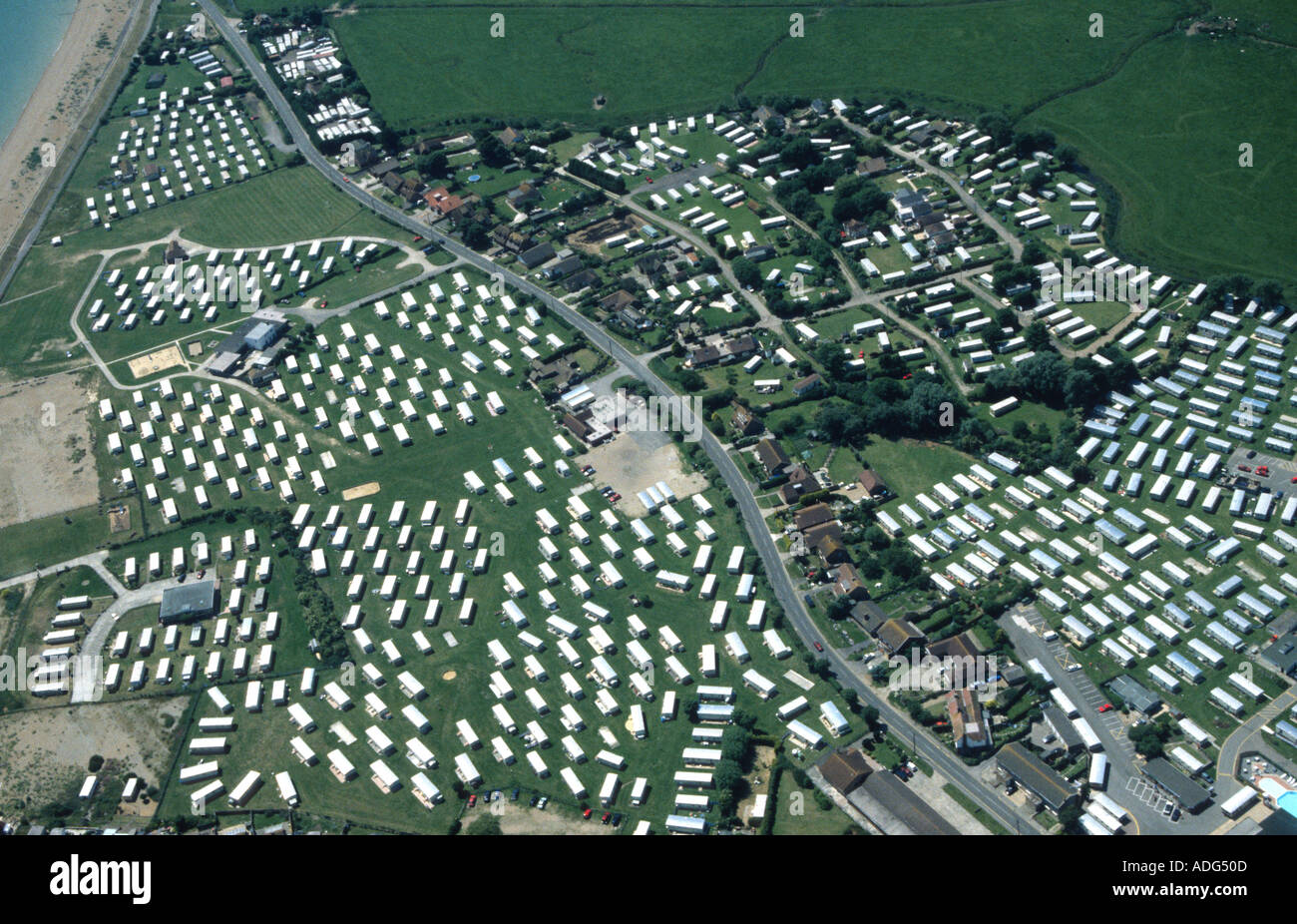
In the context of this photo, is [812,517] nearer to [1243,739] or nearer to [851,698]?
[851,698]

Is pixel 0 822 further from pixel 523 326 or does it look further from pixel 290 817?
pixel 523 326

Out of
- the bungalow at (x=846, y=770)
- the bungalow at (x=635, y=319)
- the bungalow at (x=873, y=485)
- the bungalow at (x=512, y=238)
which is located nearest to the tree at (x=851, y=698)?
the bungalow at (x=846, y=770)

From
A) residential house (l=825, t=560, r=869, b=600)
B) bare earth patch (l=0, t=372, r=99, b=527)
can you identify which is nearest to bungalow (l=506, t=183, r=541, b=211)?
bare earth patch (l=0, t=372, r=99, b=527)

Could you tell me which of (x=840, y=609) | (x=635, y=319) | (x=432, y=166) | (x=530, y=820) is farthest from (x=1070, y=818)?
(x=432, y=166)

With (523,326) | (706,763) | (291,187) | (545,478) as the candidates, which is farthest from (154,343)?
(706,763)

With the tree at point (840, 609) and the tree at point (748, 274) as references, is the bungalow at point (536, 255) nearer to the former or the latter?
the tree at point (748, 274)

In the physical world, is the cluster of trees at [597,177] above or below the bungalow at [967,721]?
above
